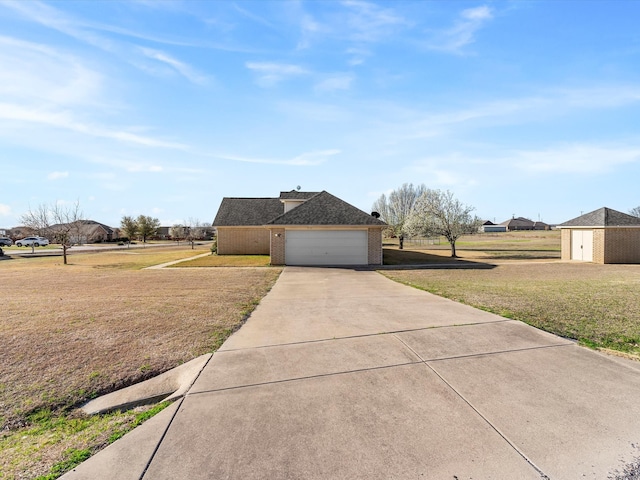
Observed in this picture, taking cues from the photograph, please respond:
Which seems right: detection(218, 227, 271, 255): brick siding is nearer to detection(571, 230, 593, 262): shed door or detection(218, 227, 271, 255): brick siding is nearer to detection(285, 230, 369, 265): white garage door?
detection(285, 230, 369, 265): white garage door

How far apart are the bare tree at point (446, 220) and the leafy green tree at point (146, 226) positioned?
49.2 m

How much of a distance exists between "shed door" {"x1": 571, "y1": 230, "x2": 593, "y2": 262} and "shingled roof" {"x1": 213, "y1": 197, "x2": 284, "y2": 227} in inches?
882

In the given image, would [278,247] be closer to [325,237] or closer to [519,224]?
[325,237]

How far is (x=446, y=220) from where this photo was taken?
28.5m

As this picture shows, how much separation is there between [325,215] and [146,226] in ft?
165

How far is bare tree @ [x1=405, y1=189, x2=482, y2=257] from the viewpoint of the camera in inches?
1112

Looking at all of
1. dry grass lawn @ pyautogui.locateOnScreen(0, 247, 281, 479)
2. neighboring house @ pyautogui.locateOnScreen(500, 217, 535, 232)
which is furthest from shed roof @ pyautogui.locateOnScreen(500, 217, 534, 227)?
dry grass lawn @ pyautogui.locateOnScreen(0, 247, 281, 479)

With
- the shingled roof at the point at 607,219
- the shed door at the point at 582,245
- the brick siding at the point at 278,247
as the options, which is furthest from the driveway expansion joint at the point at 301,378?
the shed door at the point at 582,245

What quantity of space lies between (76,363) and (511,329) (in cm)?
741

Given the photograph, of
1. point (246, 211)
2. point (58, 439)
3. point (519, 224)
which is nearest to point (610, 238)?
point (246, 211)

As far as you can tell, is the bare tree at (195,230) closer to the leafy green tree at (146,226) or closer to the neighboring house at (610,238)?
the leafy green tree at (146,226)

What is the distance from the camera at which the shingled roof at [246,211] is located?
2797 centimetres

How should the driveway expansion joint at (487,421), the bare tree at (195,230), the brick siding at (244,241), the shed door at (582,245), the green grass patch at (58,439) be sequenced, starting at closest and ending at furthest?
1. the driveway expansion joint at (487,421)
2. the green grass patch at (58,439)
3. the shed door at (582,245)
4. the brick siding at (244,241)
5. the bare tree at (195,230)

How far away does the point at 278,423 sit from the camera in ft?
11.5
